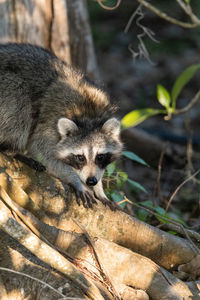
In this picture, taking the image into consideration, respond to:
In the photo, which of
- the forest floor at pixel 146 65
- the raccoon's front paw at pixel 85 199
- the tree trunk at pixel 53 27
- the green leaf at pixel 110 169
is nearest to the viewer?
the raccoon's front paw at pixel 85 199

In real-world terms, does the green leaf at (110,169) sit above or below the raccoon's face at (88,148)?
below

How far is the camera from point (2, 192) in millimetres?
3867

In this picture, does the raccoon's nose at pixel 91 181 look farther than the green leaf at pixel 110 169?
No

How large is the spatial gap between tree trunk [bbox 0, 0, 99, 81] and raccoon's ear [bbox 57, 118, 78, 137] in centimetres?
209

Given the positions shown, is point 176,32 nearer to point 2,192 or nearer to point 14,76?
point 14,76

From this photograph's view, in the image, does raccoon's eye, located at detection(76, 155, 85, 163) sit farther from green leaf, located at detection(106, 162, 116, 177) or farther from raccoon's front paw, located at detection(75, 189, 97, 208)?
raccoon's front paw, located at detection(75, 189, 97, 208)

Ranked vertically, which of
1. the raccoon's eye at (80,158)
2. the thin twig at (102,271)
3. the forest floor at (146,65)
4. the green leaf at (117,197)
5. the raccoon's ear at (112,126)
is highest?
the raccoon's ear at (112,126)

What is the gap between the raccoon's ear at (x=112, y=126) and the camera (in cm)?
521

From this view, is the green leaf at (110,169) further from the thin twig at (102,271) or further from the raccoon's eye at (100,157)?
the thin twig at (102,271)

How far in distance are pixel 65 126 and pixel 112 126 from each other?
1.78ft

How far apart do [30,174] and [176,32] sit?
11.3 m

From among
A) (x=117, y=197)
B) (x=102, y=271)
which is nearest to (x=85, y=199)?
(x=117, y=197)

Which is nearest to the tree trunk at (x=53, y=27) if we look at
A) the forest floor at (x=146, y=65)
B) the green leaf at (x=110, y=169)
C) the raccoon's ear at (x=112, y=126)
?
the raccoon's ear at (x=112, y=126)

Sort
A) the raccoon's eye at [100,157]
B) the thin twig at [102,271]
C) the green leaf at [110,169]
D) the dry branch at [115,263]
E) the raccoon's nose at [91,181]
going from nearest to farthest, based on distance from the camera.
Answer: the thin twig at [102,271], the dry branch at [115,263], the raccoon's nose at [91,181], the raccoon's eye at [100,157], the green leaf at [110,169]
